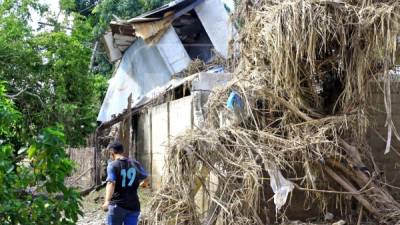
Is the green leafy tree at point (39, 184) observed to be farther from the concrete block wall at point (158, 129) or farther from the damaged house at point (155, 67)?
the damaged house at point (155, 67)

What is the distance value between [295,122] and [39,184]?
466 cm

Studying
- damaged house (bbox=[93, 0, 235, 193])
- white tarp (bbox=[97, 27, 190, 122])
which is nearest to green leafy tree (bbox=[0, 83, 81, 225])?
damaged house (bbox=[93, 0, 235, 193])

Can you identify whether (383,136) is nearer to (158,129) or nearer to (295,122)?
(295,122)

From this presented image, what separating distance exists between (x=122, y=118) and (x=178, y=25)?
3300mm

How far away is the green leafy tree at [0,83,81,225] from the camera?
10.6 ft

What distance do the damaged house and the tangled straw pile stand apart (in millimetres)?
2426

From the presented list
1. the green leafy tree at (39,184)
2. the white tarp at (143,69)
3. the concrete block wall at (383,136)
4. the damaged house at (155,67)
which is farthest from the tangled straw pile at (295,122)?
the white tarp at (143,69)

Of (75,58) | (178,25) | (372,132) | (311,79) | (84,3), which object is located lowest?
(372,132)

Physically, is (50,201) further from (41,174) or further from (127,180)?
(127,180)

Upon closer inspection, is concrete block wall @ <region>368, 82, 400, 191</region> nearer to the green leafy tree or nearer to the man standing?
the man standing

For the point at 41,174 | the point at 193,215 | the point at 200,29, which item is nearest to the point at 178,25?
the point at 200,29

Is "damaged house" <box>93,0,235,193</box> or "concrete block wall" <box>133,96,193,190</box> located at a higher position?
"damaged house" <box>93,0,235,193</box>

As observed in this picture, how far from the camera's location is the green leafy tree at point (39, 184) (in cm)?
322

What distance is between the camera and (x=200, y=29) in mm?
14500
